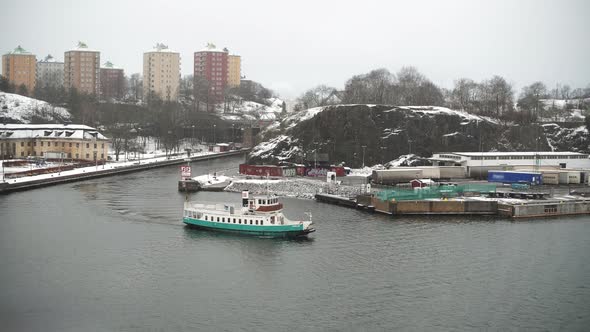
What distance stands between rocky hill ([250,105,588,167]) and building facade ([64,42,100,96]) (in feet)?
258

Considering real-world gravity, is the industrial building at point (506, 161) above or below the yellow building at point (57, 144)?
below

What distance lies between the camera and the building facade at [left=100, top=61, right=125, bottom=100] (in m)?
136

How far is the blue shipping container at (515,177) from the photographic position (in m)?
53.4

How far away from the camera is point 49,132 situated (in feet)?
248

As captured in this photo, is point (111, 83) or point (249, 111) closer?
point (111, 83)

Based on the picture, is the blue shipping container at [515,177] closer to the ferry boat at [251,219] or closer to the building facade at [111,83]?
the ferry boat at [251,219]

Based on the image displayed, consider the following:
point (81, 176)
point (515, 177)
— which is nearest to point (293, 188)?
point (515, 177)

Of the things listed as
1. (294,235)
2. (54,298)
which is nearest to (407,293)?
(294,235)

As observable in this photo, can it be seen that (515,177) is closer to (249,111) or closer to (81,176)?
(81,176)

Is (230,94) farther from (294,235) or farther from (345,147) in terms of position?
(294,235)

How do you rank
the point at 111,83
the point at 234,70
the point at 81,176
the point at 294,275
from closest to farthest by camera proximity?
the point at 294,275, the point at 81,176, the point at 111,83, the point at 234,70

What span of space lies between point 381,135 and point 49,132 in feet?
133

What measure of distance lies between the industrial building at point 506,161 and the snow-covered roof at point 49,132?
4038cm

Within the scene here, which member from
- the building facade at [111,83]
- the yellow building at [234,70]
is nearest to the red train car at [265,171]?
the building facade at [111,83]
